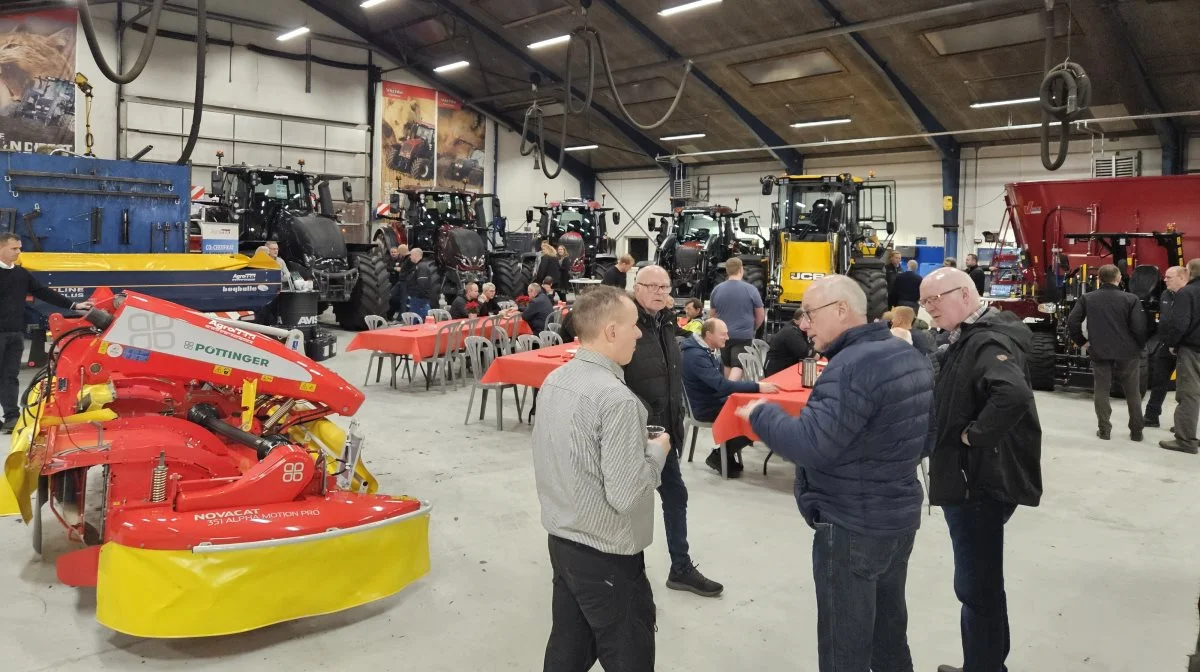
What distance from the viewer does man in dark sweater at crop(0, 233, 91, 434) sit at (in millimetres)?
5641

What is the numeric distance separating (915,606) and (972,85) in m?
12.8

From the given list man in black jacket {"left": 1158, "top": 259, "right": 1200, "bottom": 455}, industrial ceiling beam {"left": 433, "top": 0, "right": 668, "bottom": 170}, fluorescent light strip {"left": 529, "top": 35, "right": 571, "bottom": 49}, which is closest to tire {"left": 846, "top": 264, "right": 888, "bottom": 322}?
man in black jacket {"left": 1158, "top": 259, "right": 1200, "bottom": 455}

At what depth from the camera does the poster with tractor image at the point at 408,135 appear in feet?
63.2

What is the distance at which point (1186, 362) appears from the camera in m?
6.33

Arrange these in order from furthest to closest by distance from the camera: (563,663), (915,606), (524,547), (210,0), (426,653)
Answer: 1. (210,0)
2. (524,547)
3. (915,606)
4. (426,653)
5. (563,663)

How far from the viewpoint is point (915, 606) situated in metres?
3.49

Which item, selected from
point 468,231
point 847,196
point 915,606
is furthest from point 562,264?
point 915,606

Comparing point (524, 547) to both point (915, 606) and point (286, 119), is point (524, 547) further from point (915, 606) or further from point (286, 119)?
point (286, 119)

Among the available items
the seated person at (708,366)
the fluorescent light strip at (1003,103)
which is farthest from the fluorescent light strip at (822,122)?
the seated person at (708,366)

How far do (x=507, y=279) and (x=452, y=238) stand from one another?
3.63 ft

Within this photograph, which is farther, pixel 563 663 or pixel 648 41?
pixel 648 41

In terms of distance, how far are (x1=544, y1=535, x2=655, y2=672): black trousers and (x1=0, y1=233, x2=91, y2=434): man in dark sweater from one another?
4879mm

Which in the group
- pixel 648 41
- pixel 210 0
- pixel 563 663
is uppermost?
pixel 210 0

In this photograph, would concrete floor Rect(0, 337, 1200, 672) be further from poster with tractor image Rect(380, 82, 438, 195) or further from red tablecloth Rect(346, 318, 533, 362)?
poster with tractor image Rect(380, 82, 438, 195)
